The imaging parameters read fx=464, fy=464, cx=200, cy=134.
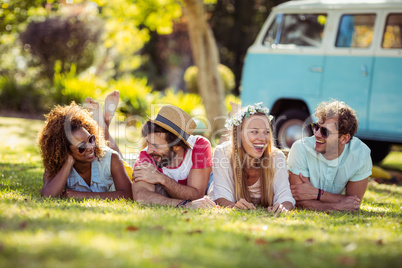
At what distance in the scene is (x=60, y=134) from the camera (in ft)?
15.6

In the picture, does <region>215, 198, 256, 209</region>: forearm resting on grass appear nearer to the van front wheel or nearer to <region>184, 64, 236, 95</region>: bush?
the van front wheel

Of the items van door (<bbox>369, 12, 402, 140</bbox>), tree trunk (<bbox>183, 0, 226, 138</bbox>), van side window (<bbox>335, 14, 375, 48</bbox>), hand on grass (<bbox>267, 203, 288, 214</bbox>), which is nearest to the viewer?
hand on grass (<bbox>267, 203, 288, 214</bbox>)

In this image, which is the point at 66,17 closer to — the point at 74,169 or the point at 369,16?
the point at 369,16

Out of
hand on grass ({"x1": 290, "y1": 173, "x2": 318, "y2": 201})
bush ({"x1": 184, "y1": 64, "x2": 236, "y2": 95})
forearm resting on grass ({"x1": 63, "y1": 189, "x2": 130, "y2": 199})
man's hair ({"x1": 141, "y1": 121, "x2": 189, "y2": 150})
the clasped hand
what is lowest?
forearm resting on grass ({"x1": 63, "y1": 189, "x2": 130, "y2": 199})

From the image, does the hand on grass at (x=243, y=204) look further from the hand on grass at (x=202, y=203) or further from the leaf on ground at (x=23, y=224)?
the leaf on ground at (x=23, y=224)

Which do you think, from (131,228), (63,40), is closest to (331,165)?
(131,228)

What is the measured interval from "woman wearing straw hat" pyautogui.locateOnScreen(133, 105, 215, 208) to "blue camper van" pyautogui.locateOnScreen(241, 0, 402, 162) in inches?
150

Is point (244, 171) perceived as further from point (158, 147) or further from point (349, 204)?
point (349, 204)

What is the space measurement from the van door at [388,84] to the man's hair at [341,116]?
3.09 meters

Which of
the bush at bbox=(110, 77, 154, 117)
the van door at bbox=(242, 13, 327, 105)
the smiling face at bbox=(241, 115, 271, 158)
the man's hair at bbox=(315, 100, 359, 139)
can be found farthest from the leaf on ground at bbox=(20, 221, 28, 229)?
the bush at bbox=(110, 77, 154, 117)

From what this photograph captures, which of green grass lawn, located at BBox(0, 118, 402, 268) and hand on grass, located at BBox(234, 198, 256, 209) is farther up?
green grass lawn, located at BBox(0, 118, 402, 268)

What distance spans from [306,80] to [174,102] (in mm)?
6087

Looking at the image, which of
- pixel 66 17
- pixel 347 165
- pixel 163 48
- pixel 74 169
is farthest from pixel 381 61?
pixel 163 48

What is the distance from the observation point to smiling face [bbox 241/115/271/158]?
4.68 meters
